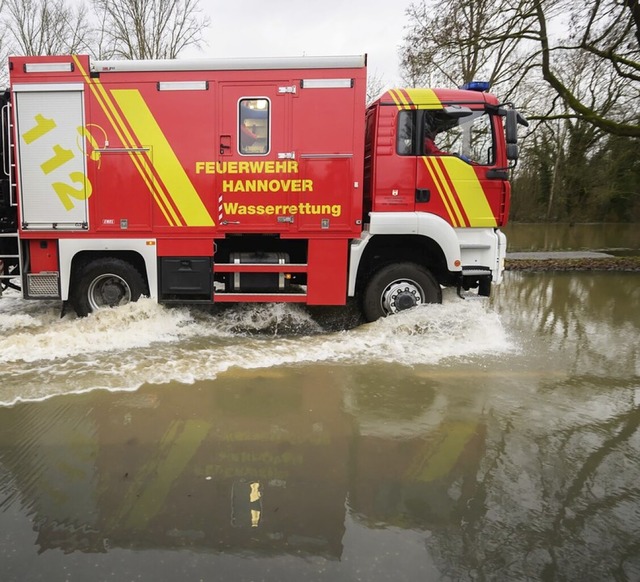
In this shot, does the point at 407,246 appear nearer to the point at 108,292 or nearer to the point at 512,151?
the point at 512,151

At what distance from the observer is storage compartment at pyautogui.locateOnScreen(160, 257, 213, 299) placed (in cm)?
634

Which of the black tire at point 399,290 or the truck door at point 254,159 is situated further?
the black tire at point 399,290

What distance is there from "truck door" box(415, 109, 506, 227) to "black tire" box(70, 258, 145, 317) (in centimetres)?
369

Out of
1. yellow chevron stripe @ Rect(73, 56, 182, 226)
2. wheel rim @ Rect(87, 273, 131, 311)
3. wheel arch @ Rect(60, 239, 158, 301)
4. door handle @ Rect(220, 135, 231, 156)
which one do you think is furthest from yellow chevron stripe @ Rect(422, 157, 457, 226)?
wheel rim @ Rect(87, 273, 131, 311)

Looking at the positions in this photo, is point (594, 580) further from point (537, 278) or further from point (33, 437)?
point (537, 278)

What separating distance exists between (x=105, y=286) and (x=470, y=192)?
4737 mm

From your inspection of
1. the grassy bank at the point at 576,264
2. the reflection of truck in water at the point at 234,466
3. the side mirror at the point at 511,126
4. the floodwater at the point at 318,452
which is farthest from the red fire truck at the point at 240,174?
the grassy bank at the point at 576,264

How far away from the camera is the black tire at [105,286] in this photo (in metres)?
6.42

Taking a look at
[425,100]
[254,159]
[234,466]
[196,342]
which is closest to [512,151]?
[425,100]

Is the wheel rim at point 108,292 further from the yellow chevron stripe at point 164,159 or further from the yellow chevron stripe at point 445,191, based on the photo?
the yellow chevron stripe at point 445,191

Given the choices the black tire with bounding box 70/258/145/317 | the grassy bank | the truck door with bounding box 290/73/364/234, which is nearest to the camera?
the truck door with bounding box 290/73/364/234

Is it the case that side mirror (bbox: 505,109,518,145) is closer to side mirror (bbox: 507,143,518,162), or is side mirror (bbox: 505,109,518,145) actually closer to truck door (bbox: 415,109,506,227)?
side mirror (bbox: 507,143,518,162)

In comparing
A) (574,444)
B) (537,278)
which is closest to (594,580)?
(574,444)

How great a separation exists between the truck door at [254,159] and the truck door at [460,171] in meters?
1.63
